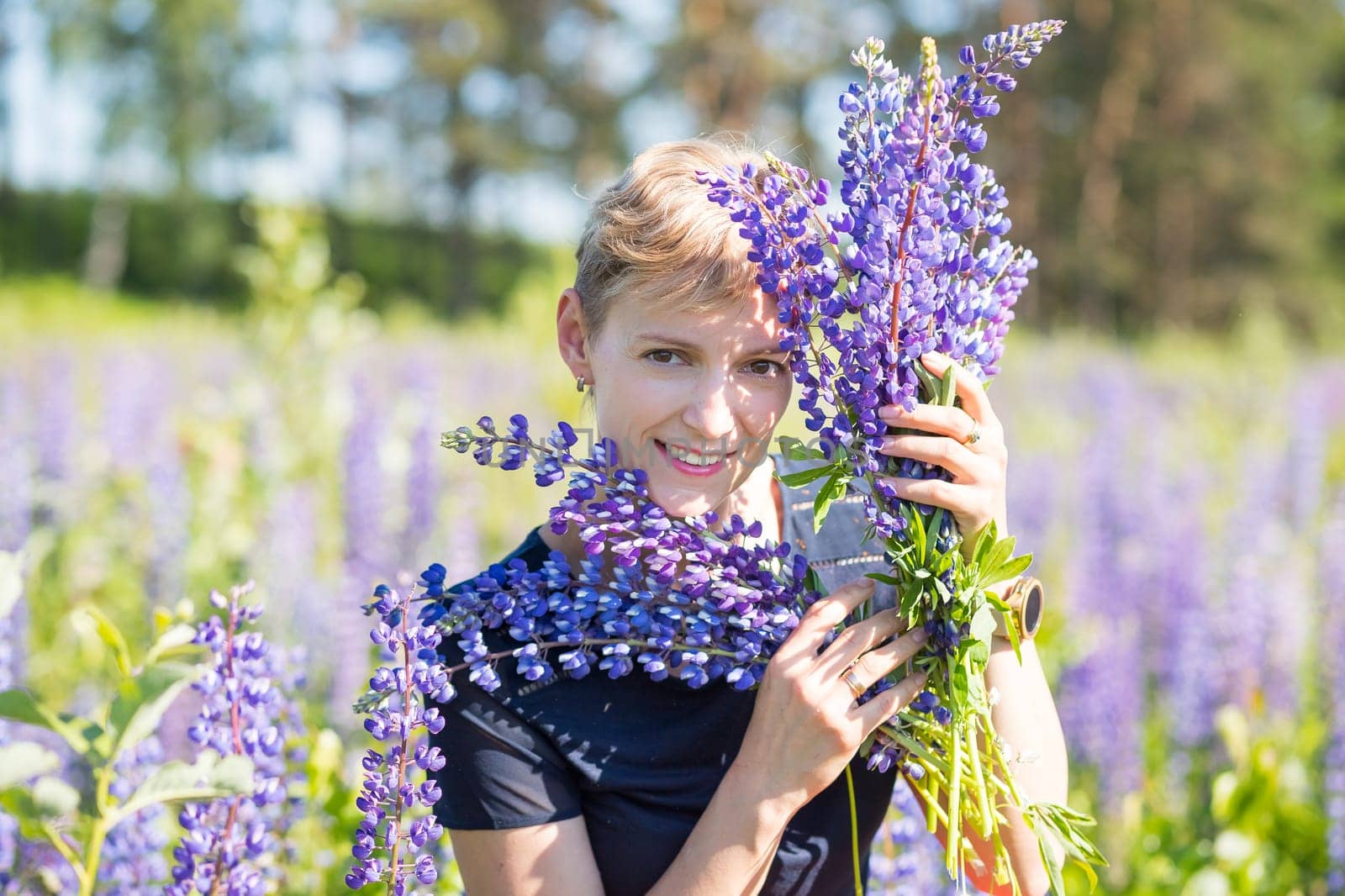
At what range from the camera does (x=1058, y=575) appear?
504 cm

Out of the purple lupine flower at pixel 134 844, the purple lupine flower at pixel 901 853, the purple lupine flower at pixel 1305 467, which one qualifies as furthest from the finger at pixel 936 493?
the purple lupine flower at pixel 1305 467

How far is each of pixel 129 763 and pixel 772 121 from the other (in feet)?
83.8

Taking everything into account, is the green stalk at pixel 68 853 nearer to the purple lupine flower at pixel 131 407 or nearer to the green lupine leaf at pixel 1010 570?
the green lupine leaf at pixel 1010 570

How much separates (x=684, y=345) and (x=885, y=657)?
18.4 inches

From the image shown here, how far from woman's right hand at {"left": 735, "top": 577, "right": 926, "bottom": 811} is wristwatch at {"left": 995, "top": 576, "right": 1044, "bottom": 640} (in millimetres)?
143

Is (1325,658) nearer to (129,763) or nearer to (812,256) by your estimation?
(812,256)

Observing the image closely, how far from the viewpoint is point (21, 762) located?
116 centimetres

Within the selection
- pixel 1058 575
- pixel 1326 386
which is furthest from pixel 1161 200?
pixel 1058 575

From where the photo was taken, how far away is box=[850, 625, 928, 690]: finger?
131 centimetres

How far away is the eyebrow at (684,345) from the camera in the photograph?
1.49 m

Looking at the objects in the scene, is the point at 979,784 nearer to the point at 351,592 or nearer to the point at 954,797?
the point at 954,797

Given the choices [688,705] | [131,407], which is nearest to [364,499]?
[131,407]

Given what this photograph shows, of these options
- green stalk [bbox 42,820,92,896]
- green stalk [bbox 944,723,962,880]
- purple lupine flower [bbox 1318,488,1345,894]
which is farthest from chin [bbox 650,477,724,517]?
purple lupine flower [bbox 1318,488,1345,894]

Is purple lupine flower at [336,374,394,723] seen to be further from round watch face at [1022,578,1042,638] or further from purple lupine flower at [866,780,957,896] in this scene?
round watch face at [1022,578,1042,638]
